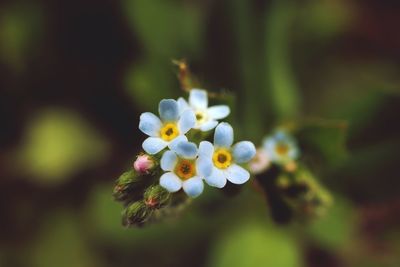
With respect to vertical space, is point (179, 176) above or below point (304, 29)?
below

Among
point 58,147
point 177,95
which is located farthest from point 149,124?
point 58,147

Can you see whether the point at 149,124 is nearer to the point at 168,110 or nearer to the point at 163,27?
the point at 168,110

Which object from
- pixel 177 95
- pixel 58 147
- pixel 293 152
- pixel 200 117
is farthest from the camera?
pixel 58 147

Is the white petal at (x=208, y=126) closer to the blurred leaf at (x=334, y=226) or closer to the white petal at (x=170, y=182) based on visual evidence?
the white petal at (x=170, y=182)

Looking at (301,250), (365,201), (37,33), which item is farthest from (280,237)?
(37,33)

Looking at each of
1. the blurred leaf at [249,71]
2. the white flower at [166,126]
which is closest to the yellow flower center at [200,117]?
the white flower at [166,126]

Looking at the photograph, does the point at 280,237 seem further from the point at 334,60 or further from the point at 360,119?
the point at 334,60
